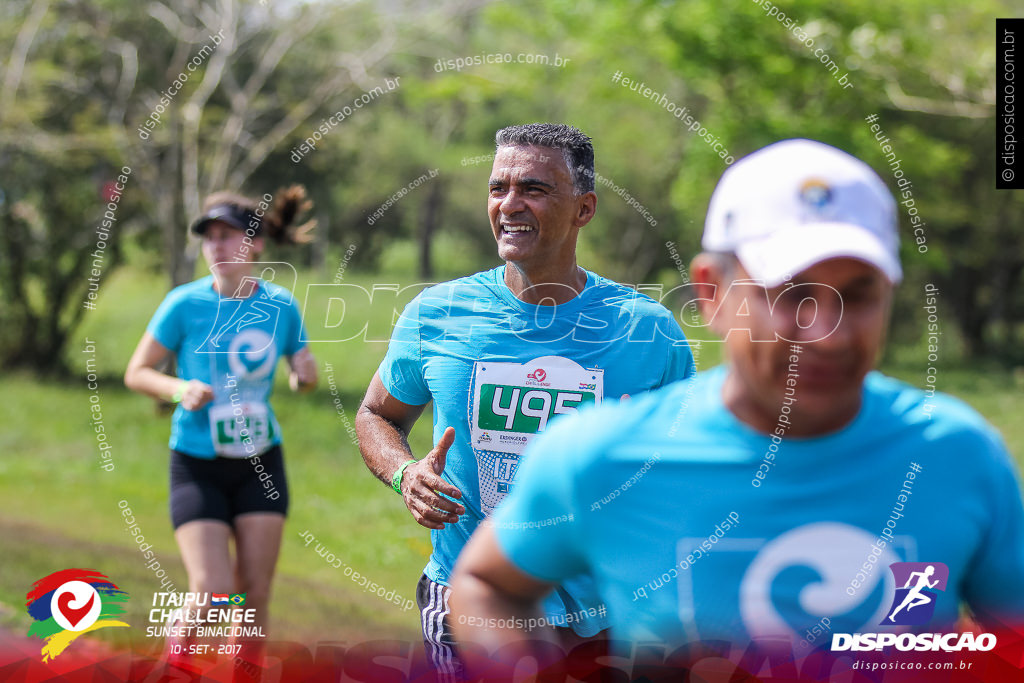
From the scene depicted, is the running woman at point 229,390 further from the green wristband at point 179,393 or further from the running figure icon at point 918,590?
the running figure icon at point 918,590

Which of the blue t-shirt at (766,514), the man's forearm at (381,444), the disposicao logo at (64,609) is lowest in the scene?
the disposicao logo at (64,609)

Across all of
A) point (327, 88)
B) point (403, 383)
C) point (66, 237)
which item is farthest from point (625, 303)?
Result: point (66, 237)

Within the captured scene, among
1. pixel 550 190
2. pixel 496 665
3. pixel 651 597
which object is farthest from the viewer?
pixel 550 190

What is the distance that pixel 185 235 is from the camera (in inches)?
467

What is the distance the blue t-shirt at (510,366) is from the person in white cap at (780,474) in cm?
111

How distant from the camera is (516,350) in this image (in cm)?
278

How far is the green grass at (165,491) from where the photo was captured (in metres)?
5.77

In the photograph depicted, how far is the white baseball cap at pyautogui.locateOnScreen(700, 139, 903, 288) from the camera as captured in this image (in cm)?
138

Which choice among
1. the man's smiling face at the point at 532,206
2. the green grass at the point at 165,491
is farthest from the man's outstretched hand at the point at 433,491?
the green grass at the point at 165,491

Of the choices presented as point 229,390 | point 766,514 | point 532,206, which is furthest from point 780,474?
point 229,390

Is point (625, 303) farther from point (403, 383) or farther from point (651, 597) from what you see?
point (651, 597)

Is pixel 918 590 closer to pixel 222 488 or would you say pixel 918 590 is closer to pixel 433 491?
pixel 433 491

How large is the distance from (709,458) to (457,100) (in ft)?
41.8

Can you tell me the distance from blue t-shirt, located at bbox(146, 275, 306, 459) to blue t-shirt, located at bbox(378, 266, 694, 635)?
1.68 meters
